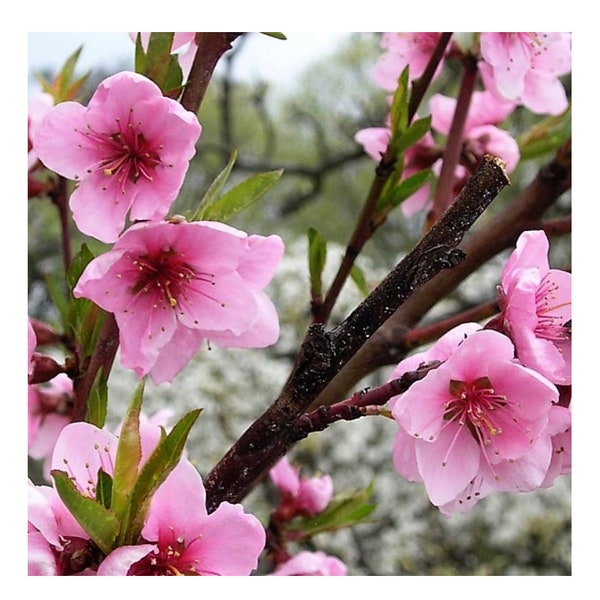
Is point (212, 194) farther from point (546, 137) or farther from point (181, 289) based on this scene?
point (546, 137)

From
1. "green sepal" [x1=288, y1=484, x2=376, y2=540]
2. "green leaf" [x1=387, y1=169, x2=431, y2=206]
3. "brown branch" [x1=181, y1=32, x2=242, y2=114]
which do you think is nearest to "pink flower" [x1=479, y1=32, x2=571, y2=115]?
"green leaf" [x1=387, y1=169, x2=431, y2=206]

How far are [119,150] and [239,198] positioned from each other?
0.08m

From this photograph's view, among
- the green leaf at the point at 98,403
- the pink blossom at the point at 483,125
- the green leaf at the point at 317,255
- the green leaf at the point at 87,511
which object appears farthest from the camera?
the pink blossom at the point at 483,125

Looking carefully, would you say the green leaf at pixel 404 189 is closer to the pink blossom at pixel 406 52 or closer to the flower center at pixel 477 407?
the pink blossom at pixel 406 52

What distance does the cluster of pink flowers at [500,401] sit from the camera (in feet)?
1.46

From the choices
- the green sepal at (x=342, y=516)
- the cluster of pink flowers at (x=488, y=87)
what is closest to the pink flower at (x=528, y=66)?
the cluster of pink flowers at (x=488, y=87)

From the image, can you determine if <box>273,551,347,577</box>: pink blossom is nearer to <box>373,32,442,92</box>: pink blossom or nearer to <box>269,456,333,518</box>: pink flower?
<box>269,456,333,518</box>: pink flower

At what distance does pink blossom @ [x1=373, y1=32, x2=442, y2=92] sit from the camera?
0.72 m

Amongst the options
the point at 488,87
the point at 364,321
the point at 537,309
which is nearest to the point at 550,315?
the point at 537,309

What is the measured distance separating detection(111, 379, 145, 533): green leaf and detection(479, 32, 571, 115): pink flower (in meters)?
0.41

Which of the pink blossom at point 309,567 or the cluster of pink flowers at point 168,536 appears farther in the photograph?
the pink blossom at point 309,567

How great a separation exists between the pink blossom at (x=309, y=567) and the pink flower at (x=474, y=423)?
199mm
